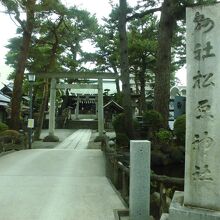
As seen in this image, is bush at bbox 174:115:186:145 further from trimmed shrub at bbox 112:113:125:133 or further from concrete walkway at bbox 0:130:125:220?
concrete walkway at bbox 0:130:125:220

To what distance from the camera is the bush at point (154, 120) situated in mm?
19266

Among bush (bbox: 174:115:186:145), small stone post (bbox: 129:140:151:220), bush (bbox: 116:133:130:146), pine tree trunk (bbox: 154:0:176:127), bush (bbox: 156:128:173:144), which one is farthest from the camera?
pine tree trunk (bbox: 154:0:176:127)

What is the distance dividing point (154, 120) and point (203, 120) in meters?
14.6

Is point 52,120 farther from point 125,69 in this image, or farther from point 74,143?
point 125,69

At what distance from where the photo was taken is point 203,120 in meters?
4.84

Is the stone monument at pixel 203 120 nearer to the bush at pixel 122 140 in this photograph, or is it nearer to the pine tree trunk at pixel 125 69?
the bush at pixel 122 140

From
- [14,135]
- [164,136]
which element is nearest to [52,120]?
[14,135]

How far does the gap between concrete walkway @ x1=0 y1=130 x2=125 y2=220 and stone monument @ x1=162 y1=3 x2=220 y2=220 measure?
246cm

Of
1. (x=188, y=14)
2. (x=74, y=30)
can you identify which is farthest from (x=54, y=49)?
(x=188, y=14)

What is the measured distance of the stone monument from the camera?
15.8 feet

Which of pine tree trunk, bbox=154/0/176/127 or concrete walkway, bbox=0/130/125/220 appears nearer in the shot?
concrete walkway, bbox=0/130/125/220

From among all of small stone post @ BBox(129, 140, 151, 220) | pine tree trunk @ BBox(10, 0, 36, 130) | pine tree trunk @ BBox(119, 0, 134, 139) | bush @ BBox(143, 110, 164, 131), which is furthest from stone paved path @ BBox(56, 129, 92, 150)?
small stone post @ BBox(129, 140, 151, 220)

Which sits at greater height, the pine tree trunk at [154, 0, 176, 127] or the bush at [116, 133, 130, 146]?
the pine tree trunk at [154, 0, 176, 127]

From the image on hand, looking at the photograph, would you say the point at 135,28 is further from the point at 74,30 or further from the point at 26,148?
the point at 26,148
